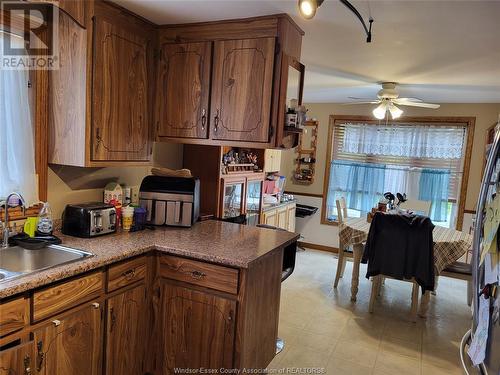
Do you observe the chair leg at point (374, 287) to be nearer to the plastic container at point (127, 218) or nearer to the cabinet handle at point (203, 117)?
the cabinet handle at point (203, 117)

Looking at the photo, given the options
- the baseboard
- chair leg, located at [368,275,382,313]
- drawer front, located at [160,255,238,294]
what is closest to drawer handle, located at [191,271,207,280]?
drawer front, located at [160,255,238,294]

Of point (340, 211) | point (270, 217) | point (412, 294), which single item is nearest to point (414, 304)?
point (412, 294)

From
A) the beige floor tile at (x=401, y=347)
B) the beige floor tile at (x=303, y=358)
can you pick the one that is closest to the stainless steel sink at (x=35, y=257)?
the beige floor tile at (x=303, y=358)

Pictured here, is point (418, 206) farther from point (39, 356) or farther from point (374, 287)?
point (39, 356)

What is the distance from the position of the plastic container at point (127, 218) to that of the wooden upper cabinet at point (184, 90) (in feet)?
1.97

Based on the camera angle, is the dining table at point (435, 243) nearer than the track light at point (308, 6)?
No

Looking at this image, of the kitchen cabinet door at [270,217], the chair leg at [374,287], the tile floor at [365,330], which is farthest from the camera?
the kitchen cabinet door at [270,217]

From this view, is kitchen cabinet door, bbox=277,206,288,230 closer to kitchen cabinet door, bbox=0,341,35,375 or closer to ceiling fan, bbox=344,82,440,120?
ceiling fan, bbox=344,82,440,120

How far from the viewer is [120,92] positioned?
7.63ft

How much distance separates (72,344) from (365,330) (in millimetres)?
2371

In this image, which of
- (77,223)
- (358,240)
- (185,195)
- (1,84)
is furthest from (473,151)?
(1,84)

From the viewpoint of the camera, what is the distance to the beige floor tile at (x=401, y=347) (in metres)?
2.87

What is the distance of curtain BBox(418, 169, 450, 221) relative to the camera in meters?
5.15

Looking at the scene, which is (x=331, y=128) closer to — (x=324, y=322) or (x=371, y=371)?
(x=324, y=322)
